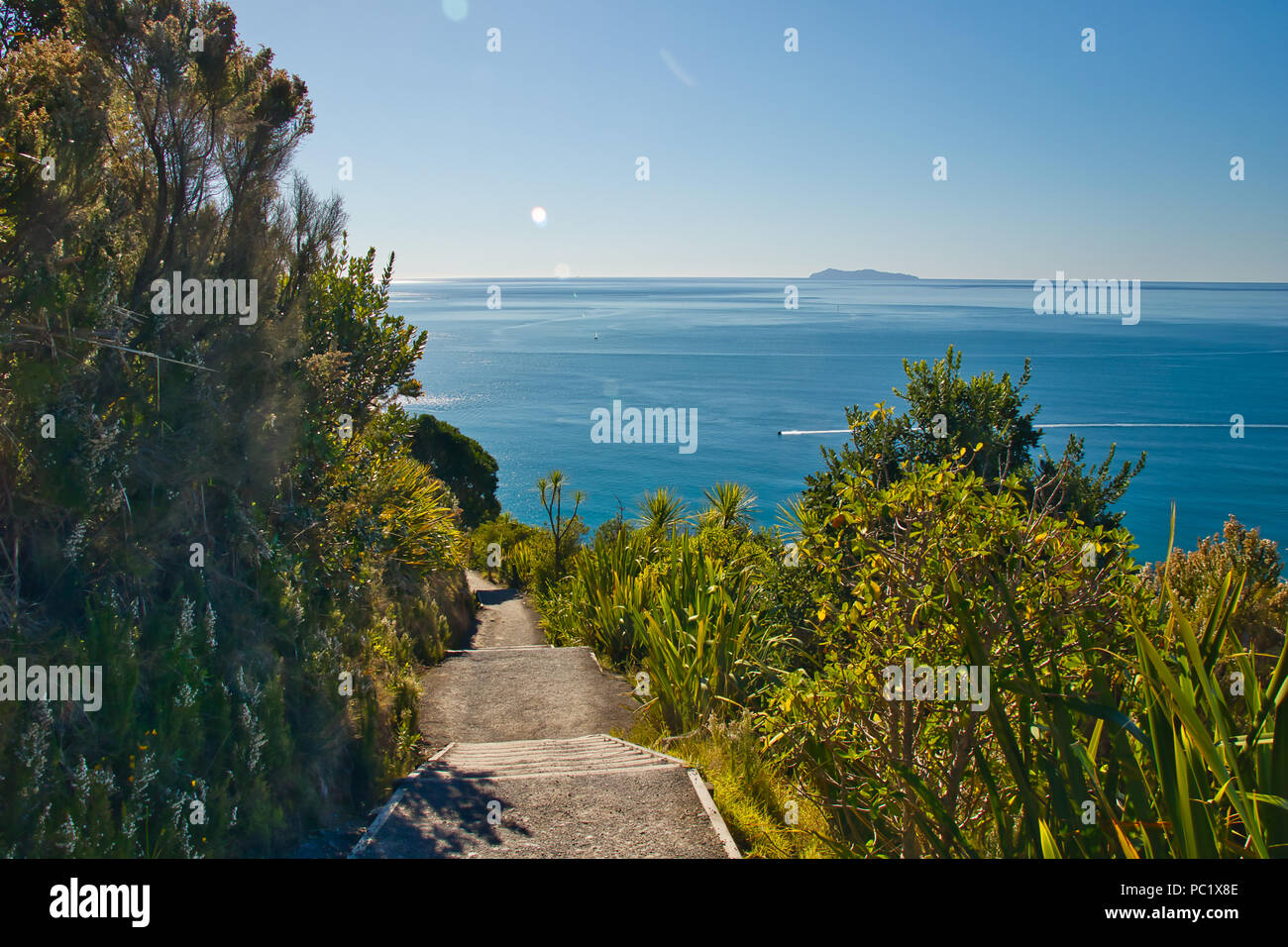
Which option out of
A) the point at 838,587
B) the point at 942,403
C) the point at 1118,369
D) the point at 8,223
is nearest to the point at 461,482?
the point at 942,403

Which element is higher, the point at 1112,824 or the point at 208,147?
Result: the point at 208,147

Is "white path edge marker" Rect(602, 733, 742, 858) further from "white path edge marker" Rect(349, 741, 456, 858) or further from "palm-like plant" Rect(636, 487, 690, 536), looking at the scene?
"palm-like plant" Rect(636, 487, 690, 536)

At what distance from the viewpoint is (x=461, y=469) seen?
30.4 metres

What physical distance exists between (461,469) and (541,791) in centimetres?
2597

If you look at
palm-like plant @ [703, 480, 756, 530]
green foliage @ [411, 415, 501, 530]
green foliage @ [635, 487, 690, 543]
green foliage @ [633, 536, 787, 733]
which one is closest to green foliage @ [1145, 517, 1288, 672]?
green foliage @ [633, 536, 787, 733]

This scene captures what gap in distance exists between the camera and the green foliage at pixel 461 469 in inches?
1158

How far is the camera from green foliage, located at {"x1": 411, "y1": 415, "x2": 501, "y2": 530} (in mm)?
29406

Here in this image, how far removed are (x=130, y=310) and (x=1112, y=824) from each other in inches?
219

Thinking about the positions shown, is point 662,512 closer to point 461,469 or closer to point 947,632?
point 947,632

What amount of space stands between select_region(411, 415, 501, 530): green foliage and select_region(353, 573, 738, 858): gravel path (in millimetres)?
21037

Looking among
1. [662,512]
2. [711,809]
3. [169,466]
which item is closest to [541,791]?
[711,809]

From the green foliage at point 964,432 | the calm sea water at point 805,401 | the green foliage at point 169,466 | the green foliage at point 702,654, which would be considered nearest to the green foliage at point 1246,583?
the green foliage at point 964,432

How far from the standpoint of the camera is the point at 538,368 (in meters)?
136
